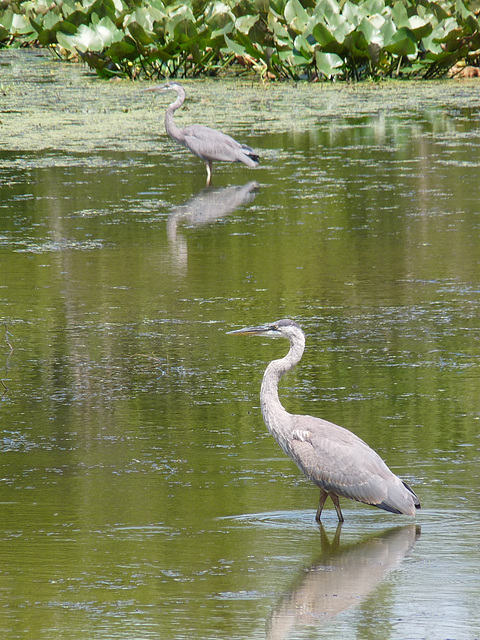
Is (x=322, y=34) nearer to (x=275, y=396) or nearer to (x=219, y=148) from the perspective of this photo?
(x=219, y=148)

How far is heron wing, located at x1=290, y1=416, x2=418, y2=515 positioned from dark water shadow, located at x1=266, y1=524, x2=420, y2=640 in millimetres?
138

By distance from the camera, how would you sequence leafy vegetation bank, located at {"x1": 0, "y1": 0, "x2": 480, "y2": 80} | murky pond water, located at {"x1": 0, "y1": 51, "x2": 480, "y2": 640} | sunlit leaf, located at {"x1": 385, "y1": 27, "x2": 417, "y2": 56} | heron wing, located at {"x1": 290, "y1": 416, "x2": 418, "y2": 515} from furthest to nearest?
leafy vegetation bank, located at {"x1": 0, "y1": 0, "x2": 480, "y2": 80} < sunlit leaf, located at {"x1": 385, "y1": 27, "x2": 417, "y2": 56} < heron wing, located at {"x1": 290, "y1": 416, "x2": 418, "y2": 515} < murky pond water, located at {"x1": 0, "y1": 51, "x2": 480, "y2": 640}

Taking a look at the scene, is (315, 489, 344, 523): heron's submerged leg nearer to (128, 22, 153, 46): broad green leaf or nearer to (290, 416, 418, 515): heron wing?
(290, 416, 418, 515): heron wing

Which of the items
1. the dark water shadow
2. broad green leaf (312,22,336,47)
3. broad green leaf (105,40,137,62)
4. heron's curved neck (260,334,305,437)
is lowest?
the dark water shadow

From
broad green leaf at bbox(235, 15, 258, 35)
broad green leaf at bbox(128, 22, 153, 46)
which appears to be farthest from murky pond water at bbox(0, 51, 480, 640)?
broad green leaf at bbox(235, 15, 258, 35)

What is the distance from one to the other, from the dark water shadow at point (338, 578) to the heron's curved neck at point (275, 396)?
Result: 499 mm

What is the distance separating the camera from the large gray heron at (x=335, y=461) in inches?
161

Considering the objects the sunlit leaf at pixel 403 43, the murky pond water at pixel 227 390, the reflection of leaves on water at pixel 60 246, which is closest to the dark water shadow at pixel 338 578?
the murky pond water at pixel 227 390

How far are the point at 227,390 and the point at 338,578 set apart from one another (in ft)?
6.46

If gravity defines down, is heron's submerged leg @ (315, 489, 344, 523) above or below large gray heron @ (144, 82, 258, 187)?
below

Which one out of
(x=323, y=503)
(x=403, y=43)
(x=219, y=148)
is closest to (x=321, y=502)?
(x=323, y=503)

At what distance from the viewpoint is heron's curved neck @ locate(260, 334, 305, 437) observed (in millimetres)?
4477

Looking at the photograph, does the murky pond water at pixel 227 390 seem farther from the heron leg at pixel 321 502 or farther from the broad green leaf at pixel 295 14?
the broad green leaf at pixel 295 14

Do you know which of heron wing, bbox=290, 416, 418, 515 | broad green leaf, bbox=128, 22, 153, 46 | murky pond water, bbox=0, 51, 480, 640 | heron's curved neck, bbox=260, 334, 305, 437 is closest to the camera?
murky pond water, bbox=0, 51, 480, 640
